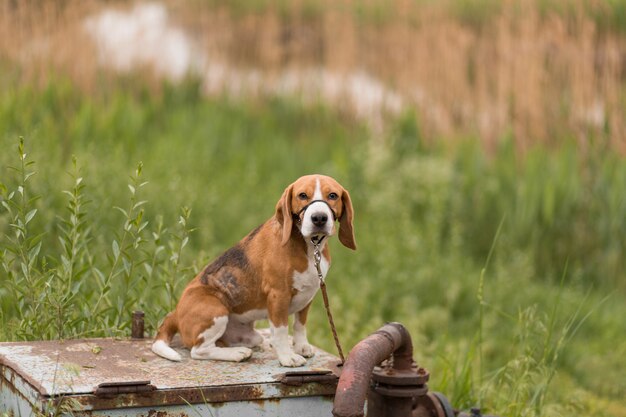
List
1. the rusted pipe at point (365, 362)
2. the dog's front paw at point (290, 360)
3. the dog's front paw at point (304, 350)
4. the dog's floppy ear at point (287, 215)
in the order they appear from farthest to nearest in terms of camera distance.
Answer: the dog's front paw at point (304, 350), the dog's front paw at point (290, 360), the dog's floppy ear at point (287, 215), the rusted pipe at point (365, 362)

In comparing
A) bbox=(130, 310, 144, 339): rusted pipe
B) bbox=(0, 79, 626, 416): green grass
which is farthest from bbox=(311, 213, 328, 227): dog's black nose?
bbox=(0, 79, 626, 416): green grass

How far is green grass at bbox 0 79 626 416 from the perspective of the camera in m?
6.02

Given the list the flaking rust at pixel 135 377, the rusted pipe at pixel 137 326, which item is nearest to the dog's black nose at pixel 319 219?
the flaking rust at pixel 135 377

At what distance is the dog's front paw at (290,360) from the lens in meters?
3.22

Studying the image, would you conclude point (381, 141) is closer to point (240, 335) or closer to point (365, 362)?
point (240, 335)

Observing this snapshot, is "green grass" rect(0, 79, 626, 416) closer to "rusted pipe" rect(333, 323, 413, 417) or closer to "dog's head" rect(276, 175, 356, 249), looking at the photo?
"rusted pipe" rect(333, 323, 413, 417)

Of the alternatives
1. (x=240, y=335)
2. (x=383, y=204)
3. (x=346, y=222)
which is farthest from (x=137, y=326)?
(x=383, y=204)

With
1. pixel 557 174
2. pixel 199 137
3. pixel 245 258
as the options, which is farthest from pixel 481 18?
pixel 245 258

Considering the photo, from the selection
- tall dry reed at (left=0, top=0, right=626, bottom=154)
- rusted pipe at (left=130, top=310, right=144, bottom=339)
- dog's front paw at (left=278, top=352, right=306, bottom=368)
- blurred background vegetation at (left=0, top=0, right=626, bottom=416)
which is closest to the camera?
dog's front paw at (left=278, top=352, right=306, bottom=368)

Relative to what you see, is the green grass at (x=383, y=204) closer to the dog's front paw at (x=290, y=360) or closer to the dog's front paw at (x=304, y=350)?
the dog's front paw at (x=304, y=350)

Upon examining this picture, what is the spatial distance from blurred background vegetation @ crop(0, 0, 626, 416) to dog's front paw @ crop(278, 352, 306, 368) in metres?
1.60

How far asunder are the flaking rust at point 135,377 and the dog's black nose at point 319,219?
19.3 inches

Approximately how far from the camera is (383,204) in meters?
7.63

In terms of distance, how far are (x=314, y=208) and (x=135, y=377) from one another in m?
0.74
